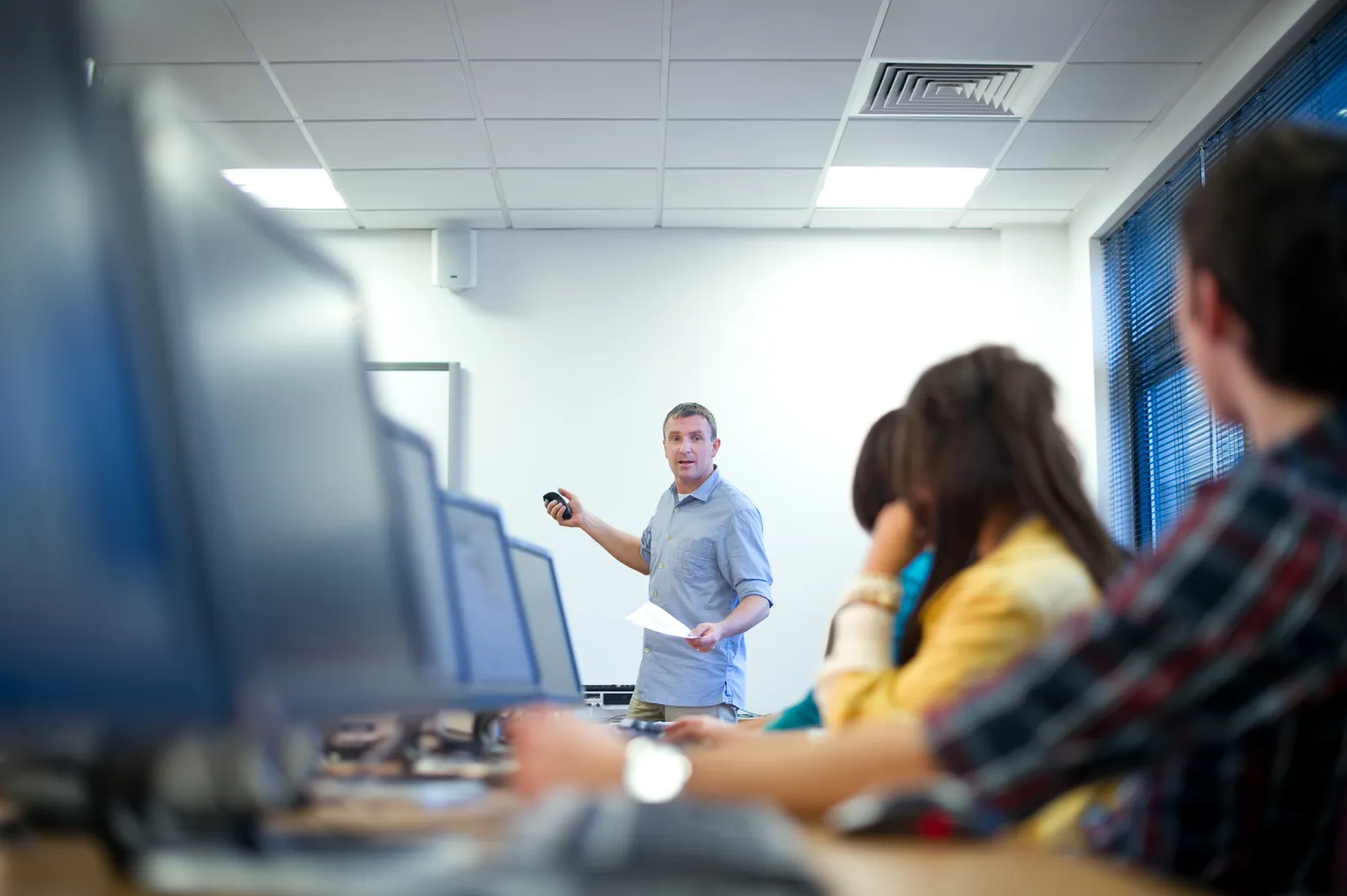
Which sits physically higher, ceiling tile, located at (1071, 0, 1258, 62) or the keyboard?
ceiling tile, located at (1071, 0, 1258, 62)

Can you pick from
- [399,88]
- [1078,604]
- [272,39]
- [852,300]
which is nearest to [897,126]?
[852,300]

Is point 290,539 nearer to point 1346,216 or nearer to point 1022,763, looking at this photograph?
point 1022,763

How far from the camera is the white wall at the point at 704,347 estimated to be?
5.23 m

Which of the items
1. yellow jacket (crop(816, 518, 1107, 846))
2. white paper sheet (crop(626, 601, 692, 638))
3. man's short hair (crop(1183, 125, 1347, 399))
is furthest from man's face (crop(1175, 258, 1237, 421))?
white paper sheet (crop(626, 601, 692, 638))

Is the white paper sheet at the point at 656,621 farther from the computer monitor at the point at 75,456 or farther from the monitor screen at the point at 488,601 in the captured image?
the computer monitor at the point at 75,456

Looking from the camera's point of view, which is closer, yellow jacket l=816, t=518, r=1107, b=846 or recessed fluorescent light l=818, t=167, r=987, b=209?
yellow jacket l=816, t=518, r=1107, b=846

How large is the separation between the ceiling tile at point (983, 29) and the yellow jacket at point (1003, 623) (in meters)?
2.61

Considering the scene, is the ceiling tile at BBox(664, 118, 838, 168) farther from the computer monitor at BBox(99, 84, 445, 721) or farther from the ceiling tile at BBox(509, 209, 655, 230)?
the computer monitor at BBox(99, 84, 445, 721)

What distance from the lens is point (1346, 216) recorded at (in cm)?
81

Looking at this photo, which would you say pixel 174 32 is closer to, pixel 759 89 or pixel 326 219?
pixel 326 219

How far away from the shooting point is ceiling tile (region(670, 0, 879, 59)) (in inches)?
136

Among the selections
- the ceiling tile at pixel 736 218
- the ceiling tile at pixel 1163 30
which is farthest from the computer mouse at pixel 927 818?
the ceiling tile at pixel 736 218

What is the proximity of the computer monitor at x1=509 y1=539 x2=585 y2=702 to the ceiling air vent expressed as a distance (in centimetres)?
228

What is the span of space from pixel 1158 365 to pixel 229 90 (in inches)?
145
